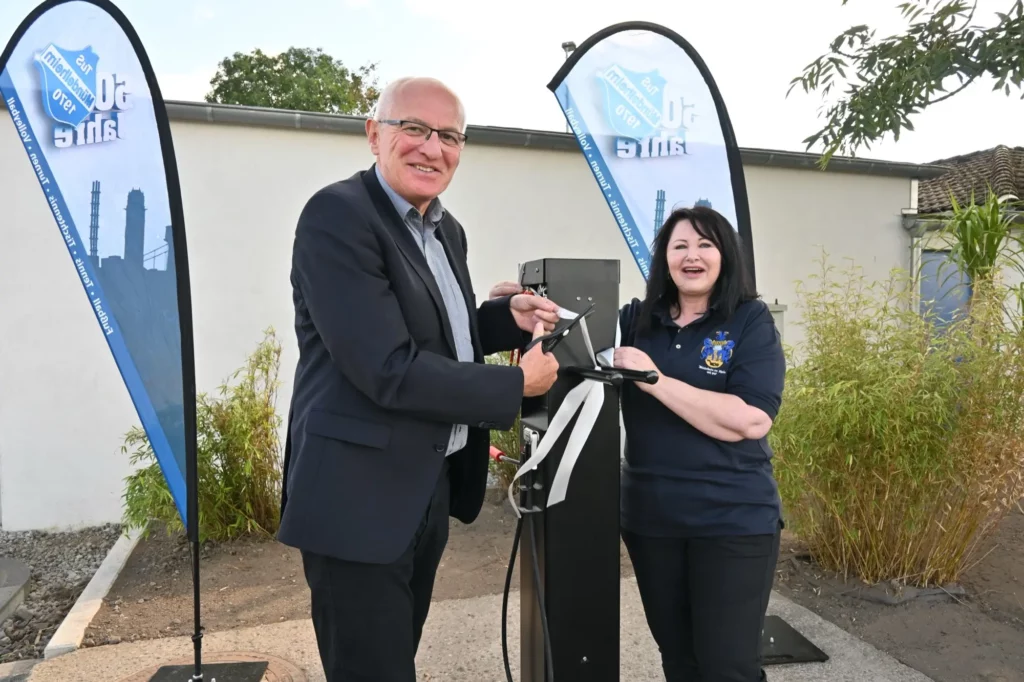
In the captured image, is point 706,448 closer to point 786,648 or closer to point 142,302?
point 786,648

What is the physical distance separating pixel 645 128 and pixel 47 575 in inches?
178

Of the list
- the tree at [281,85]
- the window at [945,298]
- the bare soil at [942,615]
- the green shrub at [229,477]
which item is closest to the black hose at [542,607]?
the bare soil at [942,615]

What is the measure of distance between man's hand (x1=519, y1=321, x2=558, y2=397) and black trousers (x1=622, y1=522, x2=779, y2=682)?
0.58 meters

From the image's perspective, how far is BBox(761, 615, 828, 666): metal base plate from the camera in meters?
2.82

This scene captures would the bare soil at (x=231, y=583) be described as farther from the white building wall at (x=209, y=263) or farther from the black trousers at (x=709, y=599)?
the black trousers at (x=709, y=599)

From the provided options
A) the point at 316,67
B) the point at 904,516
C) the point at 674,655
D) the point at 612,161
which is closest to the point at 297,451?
the point at 674,655

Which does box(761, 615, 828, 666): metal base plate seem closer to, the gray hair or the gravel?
the gray hair

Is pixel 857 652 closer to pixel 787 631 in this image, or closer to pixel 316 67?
pixel 787 631

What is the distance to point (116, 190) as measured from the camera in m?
2.65

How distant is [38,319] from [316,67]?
2233 centimetres

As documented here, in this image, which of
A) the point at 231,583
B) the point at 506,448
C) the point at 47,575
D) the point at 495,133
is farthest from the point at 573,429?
the point at 495,133

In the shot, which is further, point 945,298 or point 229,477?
point 945,298

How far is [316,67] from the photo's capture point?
82.6 feet

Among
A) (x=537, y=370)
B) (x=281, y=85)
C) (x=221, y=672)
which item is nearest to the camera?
(x=537, y=370)
